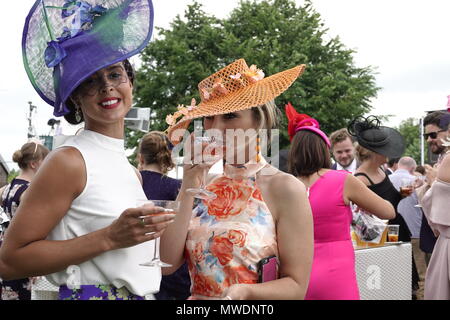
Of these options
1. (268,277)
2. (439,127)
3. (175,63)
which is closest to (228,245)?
(268,277)

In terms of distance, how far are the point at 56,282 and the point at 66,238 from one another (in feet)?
0.59

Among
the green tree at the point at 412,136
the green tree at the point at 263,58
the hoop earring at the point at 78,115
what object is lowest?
the green tree at the point at 412,136

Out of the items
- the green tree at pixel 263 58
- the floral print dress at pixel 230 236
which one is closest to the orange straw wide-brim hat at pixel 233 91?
the floral print dress at pixel 230 236

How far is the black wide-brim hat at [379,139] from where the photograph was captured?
517cm

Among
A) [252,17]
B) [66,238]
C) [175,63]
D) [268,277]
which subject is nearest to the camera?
[66,238]

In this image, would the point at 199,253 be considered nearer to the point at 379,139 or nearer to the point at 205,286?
the point at 205,286

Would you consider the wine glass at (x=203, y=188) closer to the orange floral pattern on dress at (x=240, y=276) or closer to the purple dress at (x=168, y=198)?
the orange floral pattern on dress at (x=240, y=276)

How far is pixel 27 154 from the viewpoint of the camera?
19.2ft

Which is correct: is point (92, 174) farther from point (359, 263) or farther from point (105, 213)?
point (359, 263)

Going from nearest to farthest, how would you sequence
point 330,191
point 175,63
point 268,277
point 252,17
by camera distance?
point 268,277 → point 330,191 → point 175,63 → point 252,17

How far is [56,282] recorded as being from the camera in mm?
1951

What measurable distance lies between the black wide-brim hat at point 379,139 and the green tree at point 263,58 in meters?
18.2

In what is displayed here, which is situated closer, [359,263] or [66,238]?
[66,238]

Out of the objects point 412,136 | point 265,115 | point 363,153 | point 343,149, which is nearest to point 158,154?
point 363,153
